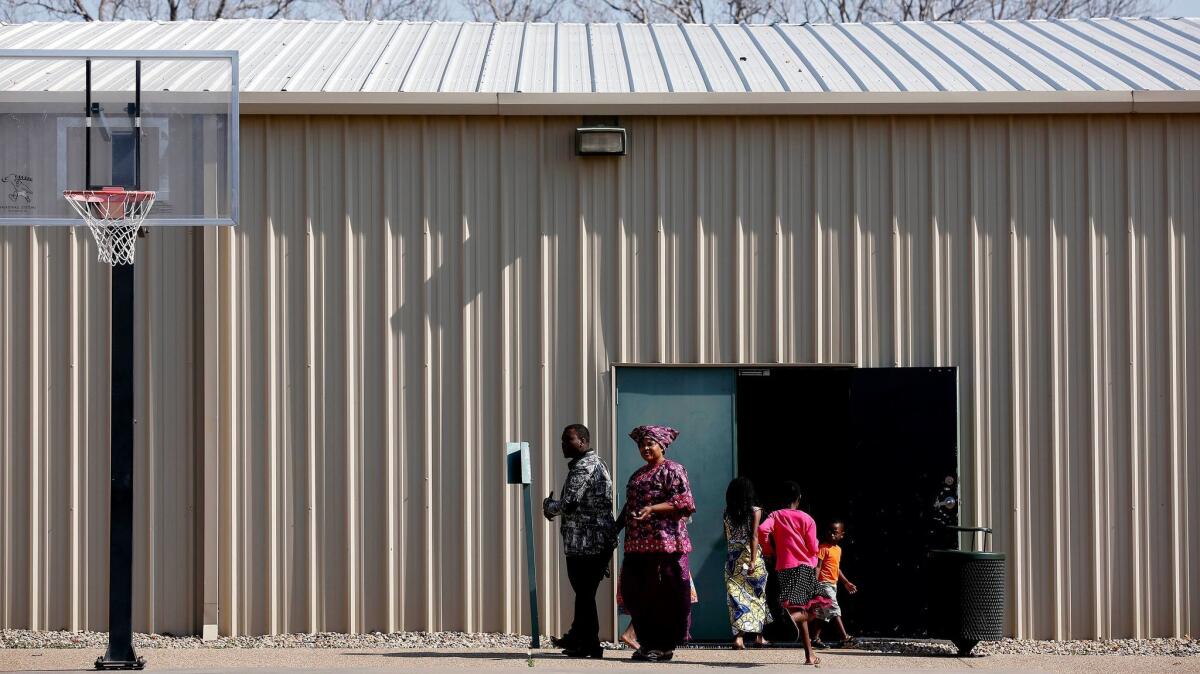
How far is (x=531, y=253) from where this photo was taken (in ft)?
35.8

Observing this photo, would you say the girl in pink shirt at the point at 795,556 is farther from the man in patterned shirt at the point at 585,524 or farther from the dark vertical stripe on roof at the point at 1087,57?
the dark vertical stripe on roof at the point at 1087,57

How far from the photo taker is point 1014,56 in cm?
1247

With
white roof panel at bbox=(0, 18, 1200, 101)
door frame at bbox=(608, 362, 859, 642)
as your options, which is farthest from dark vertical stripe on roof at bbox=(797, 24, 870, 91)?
door frame at bbox=(608, 362, 859, 642)

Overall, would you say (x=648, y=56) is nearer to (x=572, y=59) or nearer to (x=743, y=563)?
(x=572, y=59)

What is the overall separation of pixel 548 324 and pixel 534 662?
2.69m

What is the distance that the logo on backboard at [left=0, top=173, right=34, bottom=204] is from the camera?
31.0 ft

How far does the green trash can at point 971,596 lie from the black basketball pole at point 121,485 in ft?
18.3

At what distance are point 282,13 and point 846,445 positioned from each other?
19.5 meters

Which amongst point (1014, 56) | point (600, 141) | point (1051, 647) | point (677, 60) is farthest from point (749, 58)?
point (1051, 647)

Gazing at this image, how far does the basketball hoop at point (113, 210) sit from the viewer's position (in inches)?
364

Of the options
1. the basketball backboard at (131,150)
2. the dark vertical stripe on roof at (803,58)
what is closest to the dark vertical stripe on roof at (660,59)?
the dark vertical stripe on roof at (803,58)

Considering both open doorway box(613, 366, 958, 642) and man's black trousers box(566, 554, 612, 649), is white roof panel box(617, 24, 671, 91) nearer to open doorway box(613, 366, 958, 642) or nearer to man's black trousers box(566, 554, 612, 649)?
open doorway box(613, 366, 958, 642)

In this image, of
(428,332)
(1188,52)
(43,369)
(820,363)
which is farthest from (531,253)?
(1188,52)

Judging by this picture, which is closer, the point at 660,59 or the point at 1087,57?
the point at 1087,57
